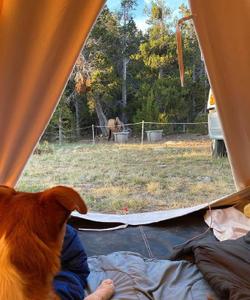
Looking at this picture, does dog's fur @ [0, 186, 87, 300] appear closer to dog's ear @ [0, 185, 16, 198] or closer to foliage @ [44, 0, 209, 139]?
dog's ear @ [0, 185, 16, 198]

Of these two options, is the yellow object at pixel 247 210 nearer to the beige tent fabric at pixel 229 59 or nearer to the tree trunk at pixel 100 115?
the beige tent fabric at pixel 229 59

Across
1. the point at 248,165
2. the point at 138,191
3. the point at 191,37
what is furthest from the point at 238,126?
the point at 138,191

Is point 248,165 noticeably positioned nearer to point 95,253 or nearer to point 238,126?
point 238,126

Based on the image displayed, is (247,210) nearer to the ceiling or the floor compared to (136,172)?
nearer to the floor

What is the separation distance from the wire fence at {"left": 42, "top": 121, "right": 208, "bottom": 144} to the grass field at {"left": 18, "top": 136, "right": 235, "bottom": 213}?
0.29ft

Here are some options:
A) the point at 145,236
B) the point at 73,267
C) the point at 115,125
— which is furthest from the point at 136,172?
the point at 73,267

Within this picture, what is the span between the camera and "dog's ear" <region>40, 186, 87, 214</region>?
0.92m

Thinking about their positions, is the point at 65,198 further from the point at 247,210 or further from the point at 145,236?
the point at 247,210

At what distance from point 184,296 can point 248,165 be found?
103 centimetres

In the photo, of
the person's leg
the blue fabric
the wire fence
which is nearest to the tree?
the wire fence

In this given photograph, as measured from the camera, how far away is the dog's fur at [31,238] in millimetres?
854

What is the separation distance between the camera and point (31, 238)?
0.89m

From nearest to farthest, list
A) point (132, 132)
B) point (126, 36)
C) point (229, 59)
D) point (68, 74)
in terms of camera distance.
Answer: point (68, 74)
point (229, 59)
point (126, 36)
point (132, 132)

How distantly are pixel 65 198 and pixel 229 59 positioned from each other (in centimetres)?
136
